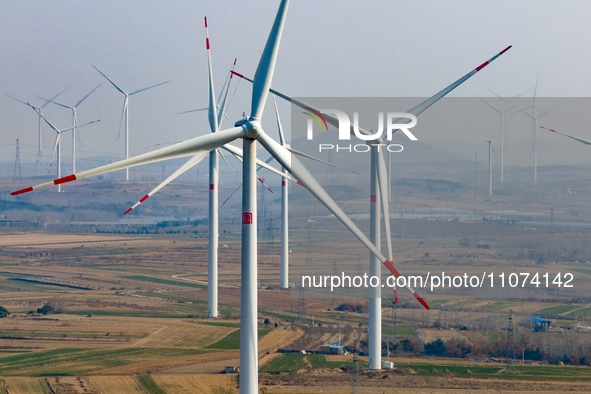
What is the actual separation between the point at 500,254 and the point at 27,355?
210 ft

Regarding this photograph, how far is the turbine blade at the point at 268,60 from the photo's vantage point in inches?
1344

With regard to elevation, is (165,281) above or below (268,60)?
below

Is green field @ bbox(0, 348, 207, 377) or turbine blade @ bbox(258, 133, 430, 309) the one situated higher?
turbine blade @ bbox(258, 133, 430, 309)

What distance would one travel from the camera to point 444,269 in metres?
97.8

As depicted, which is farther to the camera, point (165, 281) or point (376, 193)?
point (165, 281)

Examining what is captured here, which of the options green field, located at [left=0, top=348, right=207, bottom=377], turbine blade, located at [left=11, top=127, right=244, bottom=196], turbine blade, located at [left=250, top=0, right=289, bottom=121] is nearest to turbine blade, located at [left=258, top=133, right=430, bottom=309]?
turbine blade, located at [left=11, top=127, right=244, bottom=196]

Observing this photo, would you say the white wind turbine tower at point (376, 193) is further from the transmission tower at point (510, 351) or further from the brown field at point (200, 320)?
the transmission tower at point (510, 351)

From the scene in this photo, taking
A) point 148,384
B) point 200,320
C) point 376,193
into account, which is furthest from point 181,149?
point 200,320

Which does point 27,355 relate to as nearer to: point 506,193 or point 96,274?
point 96,274

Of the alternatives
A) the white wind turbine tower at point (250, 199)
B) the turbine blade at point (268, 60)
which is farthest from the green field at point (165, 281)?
the white wind turbine tower at point (250, 199)

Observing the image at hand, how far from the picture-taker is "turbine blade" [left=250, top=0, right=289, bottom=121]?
34.1 m

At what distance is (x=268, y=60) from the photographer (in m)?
34.3

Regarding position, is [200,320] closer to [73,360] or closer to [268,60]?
[73,360]

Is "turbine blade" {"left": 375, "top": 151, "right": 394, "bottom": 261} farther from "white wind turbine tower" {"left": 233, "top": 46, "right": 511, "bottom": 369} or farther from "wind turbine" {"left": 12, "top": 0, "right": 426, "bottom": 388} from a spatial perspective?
"wind turbine" {"left": 12, "top": 0, "right": 426, "bottom": 388}
